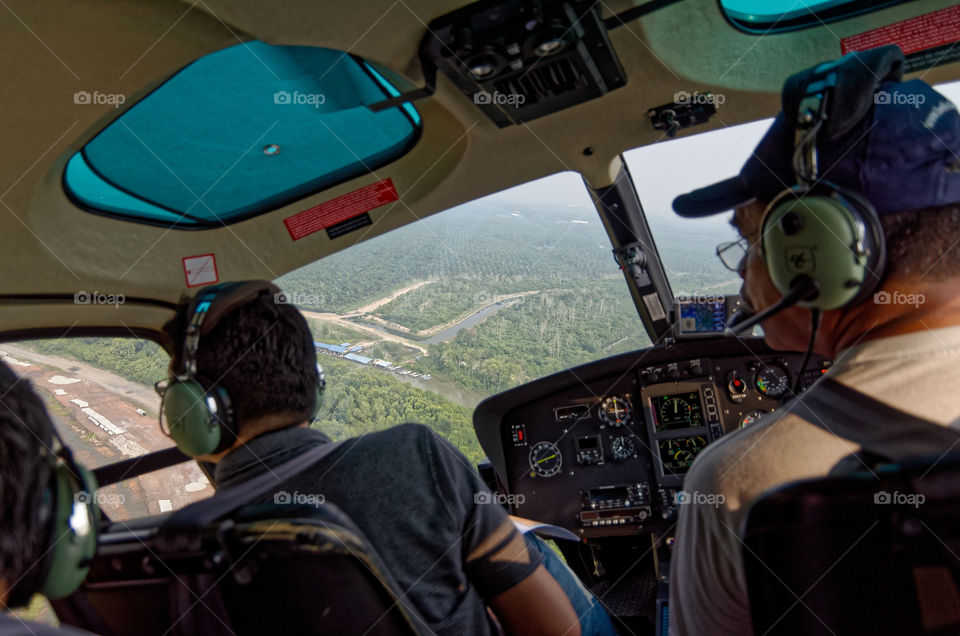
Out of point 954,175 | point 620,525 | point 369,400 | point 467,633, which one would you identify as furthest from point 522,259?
point 954,175

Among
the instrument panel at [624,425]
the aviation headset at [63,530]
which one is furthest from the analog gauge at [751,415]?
the aviation headset at [63,530]

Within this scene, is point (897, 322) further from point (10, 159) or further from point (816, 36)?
point (10, 159)

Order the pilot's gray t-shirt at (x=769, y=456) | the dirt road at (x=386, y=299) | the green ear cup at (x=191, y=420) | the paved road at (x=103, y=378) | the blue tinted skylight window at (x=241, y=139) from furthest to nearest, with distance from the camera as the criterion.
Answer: the dirt road at (x=386, y=299), the paved road at (x=103, y=378), the blue tinted skylight window at (x=241, y=139), the green ear cup at (x=191, y=420), the pilot's gray t-shirt at (x=769, y=456)

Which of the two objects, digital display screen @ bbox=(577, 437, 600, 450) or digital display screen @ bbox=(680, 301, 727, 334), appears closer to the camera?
digital display screen @ bbox=(680, 301, 727, 334)

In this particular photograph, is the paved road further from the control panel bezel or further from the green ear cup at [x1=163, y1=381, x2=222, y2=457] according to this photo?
the control panel bezel

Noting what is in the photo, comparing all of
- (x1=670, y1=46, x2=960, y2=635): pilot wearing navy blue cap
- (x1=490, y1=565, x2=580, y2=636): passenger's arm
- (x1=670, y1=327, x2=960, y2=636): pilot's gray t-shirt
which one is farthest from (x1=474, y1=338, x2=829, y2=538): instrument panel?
(x1=670, y1=327, x2=960, y2=636): pilot's gray t-shirt

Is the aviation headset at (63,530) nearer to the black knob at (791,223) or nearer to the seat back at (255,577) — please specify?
the seat back at (255,577)

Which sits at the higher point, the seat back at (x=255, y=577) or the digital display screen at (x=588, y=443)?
the seat back at (x=255, y=577)
